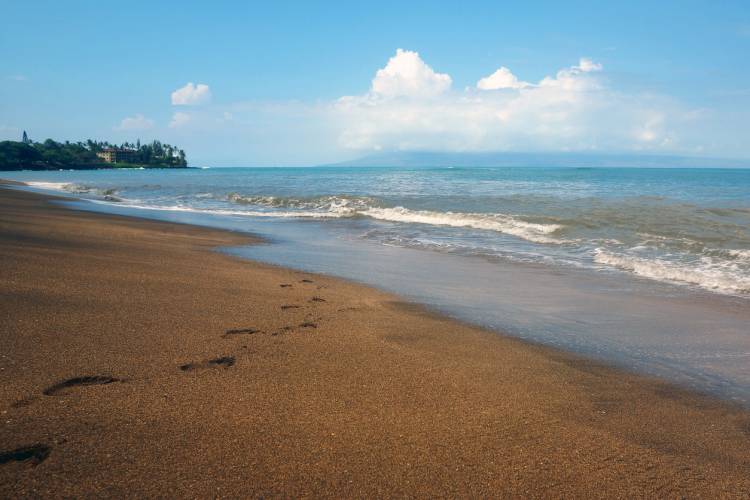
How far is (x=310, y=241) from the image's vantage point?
13.7 metres

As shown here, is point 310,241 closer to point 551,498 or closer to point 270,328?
point 270,328

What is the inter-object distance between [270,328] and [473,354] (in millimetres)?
2140

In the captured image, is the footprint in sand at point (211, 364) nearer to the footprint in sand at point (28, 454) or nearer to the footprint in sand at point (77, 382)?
the footprint in sand at point (77, 382)

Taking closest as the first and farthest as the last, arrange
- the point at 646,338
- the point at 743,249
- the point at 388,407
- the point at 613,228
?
the point at 388,407
the point at 646,338
the point at 743,249
the point at 613,228

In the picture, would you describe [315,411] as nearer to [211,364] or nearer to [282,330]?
[211,364]

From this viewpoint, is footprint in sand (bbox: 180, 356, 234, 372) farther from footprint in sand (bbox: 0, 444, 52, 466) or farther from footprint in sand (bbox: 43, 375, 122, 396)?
footprint in sand (bbox: 0, 444, 52, 466)

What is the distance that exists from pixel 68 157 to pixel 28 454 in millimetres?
174292

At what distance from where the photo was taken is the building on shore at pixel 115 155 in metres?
184

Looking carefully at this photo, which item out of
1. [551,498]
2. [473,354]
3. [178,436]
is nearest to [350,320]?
[473,354]

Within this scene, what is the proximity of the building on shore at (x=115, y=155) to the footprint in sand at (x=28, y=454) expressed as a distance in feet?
683

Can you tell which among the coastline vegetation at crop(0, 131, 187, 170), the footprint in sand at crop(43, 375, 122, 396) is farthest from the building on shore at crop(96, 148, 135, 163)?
the footprint in sand at crop(43, 375, 122, 396)

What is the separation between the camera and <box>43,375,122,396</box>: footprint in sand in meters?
3.20

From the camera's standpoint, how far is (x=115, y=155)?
607 feet

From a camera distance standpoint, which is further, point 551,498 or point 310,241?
point 310,241
